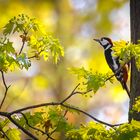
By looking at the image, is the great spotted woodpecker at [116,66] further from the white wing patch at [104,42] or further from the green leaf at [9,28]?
the green leaf at [9,28]

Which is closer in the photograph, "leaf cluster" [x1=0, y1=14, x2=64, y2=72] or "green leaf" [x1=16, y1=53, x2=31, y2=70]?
"green leaf" [x1=16, y1=53, x2=31, y2=70]

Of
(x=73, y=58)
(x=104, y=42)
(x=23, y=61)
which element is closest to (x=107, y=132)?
(x=23, y=61)

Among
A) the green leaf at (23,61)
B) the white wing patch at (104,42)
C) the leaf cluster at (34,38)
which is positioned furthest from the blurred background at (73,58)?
the green leaf at (23,61)

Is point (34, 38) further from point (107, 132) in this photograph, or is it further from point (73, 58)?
point (73, 58)

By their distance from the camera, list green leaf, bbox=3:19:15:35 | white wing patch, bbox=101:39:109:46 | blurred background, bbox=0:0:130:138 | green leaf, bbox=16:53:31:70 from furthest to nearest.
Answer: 1. blurred background, bbox=0:0:130:138
2. white wing patch, bbox=101:39:109:46
3. green leaf, bbox=3:19:15:35
4. green leaf, bbox=16:53:31:70

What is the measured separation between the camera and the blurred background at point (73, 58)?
569 cm

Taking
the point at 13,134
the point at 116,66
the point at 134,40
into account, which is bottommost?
the point at 13,134

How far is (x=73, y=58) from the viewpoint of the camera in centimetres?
610

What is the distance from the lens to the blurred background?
18.7ft

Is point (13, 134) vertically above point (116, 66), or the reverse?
point (116, 66)

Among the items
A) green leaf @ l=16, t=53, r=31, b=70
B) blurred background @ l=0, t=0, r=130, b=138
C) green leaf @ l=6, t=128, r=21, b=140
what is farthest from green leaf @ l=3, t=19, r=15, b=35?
blurred background @ l=0, t=0, r=130, b=138

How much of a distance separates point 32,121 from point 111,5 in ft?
12.6

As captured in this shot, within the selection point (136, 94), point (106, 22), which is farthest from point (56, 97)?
point (136, 94)

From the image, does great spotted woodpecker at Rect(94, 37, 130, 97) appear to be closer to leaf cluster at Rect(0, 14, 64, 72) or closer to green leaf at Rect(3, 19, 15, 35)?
leaf cluster at Rect(0, 14, 64, 72)
